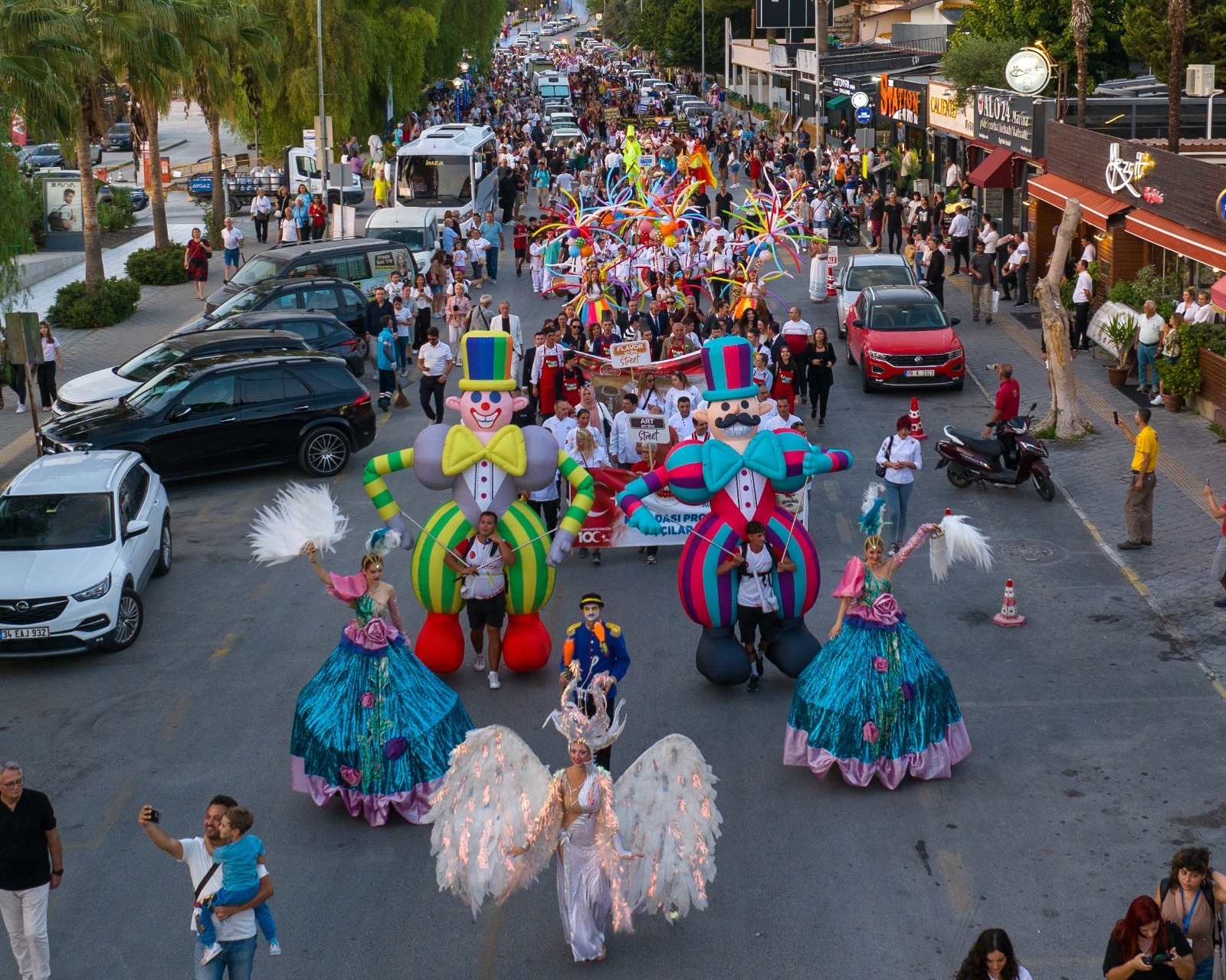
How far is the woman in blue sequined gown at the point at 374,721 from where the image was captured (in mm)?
9797

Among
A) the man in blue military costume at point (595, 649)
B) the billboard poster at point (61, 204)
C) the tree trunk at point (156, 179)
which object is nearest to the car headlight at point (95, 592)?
the man in blue military costume at point (595, 649)

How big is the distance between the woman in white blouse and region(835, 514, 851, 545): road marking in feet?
1.80

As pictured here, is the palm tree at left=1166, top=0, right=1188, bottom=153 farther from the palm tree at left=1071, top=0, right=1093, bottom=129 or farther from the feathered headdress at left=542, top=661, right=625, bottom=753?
the feathered headdress at left=542, top=661, right=625, bottom=753

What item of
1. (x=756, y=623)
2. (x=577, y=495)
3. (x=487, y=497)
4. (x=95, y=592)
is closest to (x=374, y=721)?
(x=487, y=497)

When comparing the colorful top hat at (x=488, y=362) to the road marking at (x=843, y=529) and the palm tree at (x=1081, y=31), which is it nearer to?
the road marking at (x=843, y=529)

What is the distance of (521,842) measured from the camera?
791cm

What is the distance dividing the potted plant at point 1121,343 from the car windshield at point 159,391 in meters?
13.3

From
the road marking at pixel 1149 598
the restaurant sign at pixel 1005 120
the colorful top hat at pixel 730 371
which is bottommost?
the road marking at pixel 1149 598

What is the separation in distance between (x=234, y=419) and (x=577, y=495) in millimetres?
7630

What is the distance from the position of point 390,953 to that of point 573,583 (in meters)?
6.84

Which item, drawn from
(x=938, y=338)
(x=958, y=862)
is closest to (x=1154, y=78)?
(x=938, y=338)

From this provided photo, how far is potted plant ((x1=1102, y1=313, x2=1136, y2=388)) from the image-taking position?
2244 cm

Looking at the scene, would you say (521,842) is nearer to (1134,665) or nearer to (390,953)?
(390,953)

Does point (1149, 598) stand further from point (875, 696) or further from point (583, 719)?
point (583, 719)
